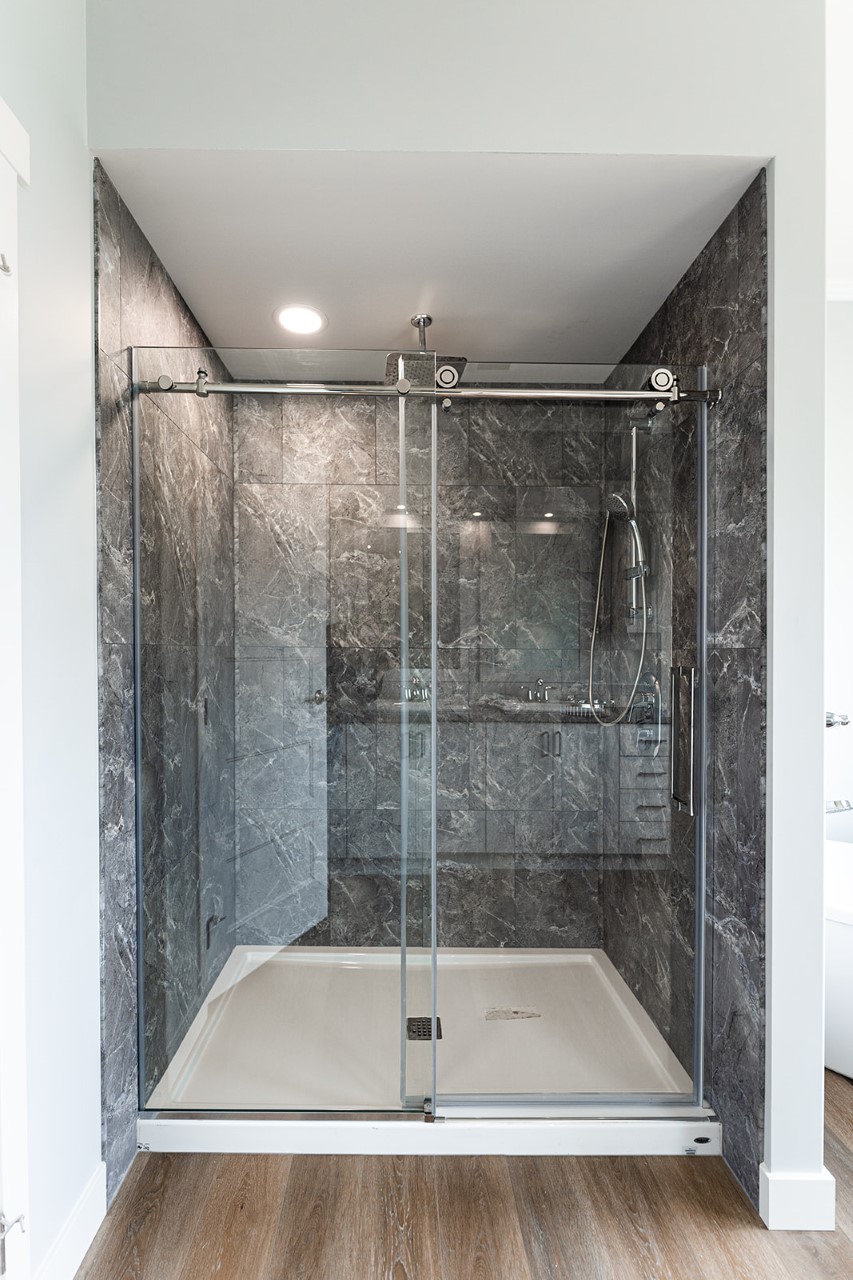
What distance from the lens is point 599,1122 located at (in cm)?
207

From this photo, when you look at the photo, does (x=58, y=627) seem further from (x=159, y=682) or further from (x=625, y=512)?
(x=625, y=512)

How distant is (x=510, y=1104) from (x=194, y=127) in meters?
Answer: 2.60

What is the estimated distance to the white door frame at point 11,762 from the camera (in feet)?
4.23

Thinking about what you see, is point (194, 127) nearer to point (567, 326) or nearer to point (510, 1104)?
point (567, 326)

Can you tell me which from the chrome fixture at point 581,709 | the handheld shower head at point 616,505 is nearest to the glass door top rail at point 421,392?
the handheld shower head at point 616,505

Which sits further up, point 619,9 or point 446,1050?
point 619,9

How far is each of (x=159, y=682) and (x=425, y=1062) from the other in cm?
129

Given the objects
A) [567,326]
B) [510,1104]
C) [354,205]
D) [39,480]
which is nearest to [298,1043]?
[510,1104]

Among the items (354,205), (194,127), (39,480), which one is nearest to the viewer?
(39,480)

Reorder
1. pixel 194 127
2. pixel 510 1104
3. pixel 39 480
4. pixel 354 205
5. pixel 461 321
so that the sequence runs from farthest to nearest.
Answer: pixel 461 321 → pixel 510 1104 → pixel 354 205 → pixel 194 127 → pixel 39 480

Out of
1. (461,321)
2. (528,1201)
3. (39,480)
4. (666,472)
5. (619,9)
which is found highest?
(619,9)

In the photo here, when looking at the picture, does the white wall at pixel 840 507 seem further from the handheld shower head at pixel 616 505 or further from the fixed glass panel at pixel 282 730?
the fixed glass panel at pixel 282 730

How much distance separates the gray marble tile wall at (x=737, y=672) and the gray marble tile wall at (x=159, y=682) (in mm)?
1371

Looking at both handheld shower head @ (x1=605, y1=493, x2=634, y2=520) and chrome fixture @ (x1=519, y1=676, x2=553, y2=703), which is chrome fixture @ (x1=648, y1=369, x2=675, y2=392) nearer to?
handheld shower head @ (x1=605, y1=493, x2=634, y2=520)
